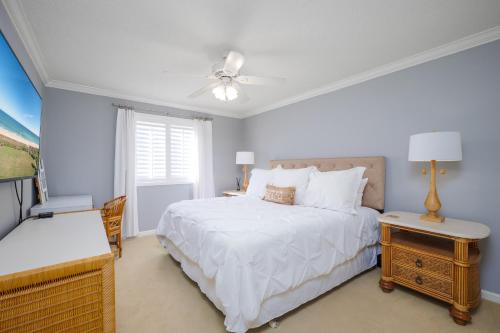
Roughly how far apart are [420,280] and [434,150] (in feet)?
3.93

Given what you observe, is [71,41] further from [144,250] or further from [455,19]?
[455,19]

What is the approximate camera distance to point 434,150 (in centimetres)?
199

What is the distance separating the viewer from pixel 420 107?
2500mm

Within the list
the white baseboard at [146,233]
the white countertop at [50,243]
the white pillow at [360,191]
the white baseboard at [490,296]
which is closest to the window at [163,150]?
the white baseboard at [146,233]

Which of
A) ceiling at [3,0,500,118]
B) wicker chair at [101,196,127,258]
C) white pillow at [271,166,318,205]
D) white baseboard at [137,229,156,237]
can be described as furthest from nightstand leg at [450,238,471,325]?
white baseboard at [137,229,156,237]

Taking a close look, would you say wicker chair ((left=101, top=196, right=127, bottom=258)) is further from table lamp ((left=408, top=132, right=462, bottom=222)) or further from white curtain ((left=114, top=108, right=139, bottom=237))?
table lamp ((left=408, top=132, right=462, bottom=222))

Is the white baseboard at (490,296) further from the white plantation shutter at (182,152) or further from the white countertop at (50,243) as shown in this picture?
the white plantation shutter at (182,152)

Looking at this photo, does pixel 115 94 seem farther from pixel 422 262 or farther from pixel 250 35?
pixel 422 262

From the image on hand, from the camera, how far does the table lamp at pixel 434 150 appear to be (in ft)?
6.41

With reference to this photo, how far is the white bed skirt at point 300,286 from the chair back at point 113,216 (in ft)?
3.14

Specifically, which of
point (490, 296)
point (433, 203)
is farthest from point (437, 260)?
point (490, 296)

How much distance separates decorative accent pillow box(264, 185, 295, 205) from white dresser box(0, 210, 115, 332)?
2128 mm

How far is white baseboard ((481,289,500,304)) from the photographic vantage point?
6.62ft

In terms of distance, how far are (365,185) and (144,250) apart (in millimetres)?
3301
